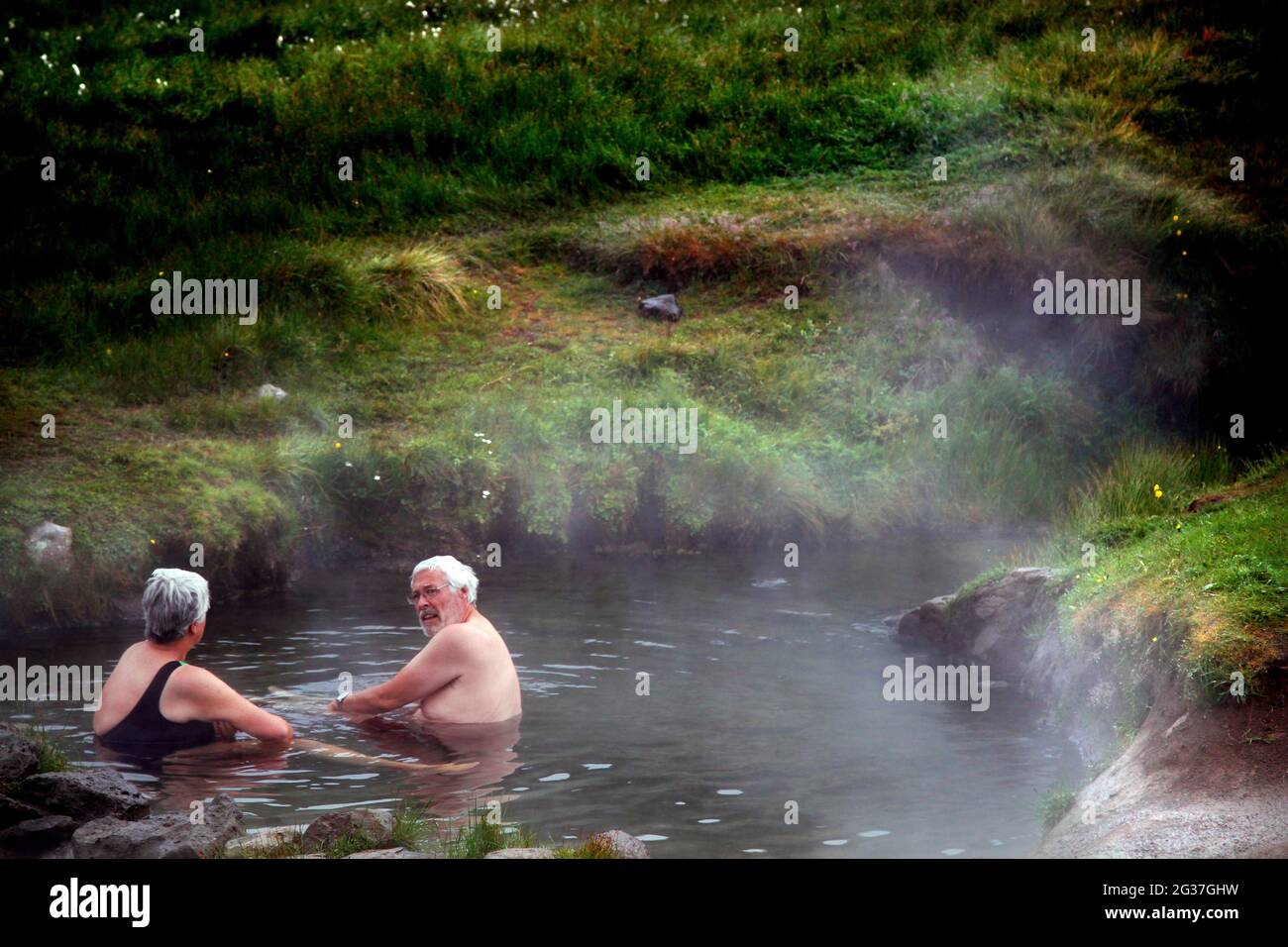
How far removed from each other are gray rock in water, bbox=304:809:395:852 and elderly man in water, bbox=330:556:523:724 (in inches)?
98.9

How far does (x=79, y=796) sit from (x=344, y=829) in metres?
1.29

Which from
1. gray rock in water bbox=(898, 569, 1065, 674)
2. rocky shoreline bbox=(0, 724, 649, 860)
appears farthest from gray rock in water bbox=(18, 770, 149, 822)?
gray rock in water bbox=(898, 569, 1065, 674)

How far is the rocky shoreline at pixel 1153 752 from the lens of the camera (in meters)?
5.78

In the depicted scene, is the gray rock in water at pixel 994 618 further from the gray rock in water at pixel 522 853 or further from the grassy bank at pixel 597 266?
the gray rock in water at pixel 522 853

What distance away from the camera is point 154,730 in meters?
8.02

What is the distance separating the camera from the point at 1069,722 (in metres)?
8.56

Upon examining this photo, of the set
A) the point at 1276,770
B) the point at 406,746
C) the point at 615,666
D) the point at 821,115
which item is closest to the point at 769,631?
the point at 615,666

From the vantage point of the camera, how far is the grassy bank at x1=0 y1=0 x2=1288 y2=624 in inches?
518

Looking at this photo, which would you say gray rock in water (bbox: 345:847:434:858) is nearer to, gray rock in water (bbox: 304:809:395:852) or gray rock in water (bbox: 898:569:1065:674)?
gray rock in water (bbox: 304:809:395:852)

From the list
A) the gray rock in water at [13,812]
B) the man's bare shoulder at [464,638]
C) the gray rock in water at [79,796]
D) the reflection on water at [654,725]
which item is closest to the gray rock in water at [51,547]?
the reflection on water at [654,725]

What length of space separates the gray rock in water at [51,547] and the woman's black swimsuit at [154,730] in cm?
333

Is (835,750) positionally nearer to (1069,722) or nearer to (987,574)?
(1069,722)

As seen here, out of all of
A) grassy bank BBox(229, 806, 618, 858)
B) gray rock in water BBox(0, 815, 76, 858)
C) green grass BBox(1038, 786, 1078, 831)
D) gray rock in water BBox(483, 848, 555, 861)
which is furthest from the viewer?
green grass BBox(1038, 786, 1078, 831)

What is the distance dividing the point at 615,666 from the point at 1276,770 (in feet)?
15.9
